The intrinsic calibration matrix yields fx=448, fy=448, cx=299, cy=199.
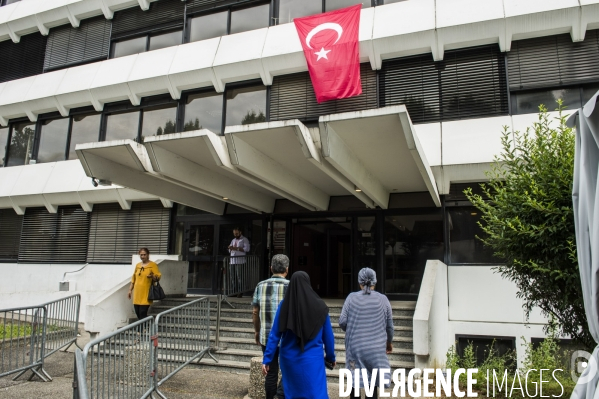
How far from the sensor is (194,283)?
42.3 ft

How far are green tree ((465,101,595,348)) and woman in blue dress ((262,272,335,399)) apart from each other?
2321 millimetres

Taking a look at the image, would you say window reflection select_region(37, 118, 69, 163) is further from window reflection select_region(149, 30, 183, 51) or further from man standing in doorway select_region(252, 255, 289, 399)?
man standing in doorway select_region(252, 255, 289, 399)

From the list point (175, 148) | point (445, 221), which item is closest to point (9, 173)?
point (175, 148)

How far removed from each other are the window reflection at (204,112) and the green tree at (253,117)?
0.76m

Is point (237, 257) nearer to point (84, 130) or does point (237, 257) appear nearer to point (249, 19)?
point (249, 19)

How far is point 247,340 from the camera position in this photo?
8453mm

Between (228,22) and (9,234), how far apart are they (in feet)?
34.8

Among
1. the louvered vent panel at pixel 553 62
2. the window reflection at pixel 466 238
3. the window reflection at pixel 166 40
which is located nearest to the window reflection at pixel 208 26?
the window reflection at pixel 166 40

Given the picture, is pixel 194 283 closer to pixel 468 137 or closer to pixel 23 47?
pixel 468 137

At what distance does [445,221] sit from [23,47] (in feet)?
53.1

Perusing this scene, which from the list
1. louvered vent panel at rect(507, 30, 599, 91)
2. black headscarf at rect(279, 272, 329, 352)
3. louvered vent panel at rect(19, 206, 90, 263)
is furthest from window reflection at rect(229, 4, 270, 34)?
black headscarf at rect(279, 272, 329, 352)

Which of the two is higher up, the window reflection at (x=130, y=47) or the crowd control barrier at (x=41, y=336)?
the window reflection at (x=130, y=47)

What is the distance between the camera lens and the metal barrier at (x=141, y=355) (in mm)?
5254

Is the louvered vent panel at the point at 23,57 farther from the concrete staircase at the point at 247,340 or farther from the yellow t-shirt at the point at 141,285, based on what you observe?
the concrete staircase at the point at 247,340
